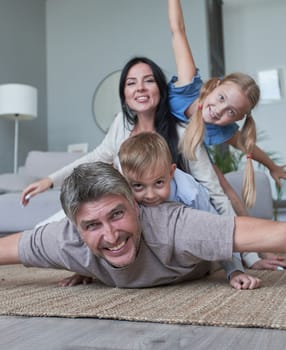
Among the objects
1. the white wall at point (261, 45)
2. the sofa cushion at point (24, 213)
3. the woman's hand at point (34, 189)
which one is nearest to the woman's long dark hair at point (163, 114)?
the woman's hand at point (34, 189)

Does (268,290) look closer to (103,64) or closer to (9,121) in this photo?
(9,121)

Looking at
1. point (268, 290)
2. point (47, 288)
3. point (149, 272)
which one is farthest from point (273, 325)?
point (47, 288)

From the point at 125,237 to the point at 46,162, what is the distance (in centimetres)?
259

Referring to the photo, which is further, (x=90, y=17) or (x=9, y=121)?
(x=90, y=17)

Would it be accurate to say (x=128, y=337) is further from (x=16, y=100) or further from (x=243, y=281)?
(x=16, y=100)

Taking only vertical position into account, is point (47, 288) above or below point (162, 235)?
below

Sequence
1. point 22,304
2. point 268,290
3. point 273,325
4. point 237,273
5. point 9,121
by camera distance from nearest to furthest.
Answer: point 273,325 < point 22,304 < point 268,290 < point 237,273 < point 9,121

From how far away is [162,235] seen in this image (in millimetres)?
1326

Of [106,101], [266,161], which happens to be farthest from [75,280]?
[106,101]

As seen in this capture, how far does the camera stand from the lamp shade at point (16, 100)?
413 centimetres

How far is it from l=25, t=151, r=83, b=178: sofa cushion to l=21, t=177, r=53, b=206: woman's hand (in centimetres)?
189

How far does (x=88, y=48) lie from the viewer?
520cm

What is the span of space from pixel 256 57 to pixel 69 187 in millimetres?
4937

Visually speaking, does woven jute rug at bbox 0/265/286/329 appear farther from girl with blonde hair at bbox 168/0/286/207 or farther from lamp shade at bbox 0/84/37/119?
lamp shade at bbox 0/84/37/119
